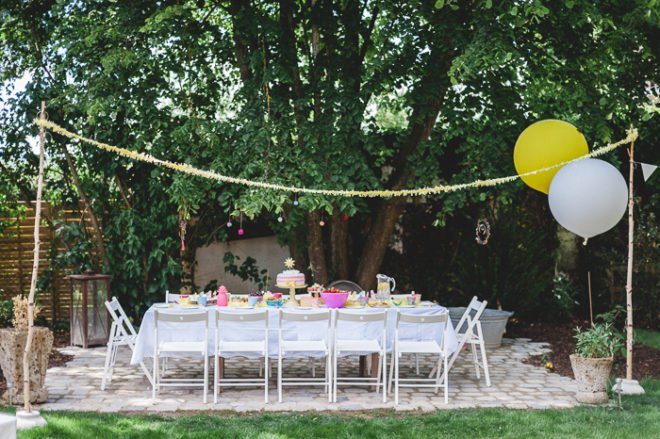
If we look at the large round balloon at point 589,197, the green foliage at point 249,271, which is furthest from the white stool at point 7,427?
the green foliage at point 249,271

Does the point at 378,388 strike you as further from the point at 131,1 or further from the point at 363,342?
the point at 131,1

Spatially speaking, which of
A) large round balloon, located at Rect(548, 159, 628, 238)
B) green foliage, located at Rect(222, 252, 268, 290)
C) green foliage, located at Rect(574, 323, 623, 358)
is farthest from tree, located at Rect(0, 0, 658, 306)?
green foliage, located at Rect(574, 323, 623, 358)

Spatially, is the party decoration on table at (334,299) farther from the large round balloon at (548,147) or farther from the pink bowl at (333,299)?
the large round balloon at (548,147)

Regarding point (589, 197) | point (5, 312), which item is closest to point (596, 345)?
point (589, 197)

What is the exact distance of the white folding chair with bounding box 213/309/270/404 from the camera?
649 centimetres

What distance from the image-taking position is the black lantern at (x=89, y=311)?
30.6 feet

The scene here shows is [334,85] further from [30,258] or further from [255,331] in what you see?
[30,258]

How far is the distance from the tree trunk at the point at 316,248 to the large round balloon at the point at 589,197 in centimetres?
379

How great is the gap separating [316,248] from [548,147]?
12.0 ft

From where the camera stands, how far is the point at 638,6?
7316 mm

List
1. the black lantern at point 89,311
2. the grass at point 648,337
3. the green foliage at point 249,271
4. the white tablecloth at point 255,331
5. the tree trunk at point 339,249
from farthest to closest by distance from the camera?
the green foliage at point 249,271, the tree trunk at point 339,249, the grass at point 648,337, the black lantern at point 89,311, the white tablecloth at point 255,331

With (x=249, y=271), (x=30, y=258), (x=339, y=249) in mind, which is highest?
(x=339, y=249)

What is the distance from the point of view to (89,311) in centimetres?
937

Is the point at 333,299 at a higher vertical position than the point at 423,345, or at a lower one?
higher
